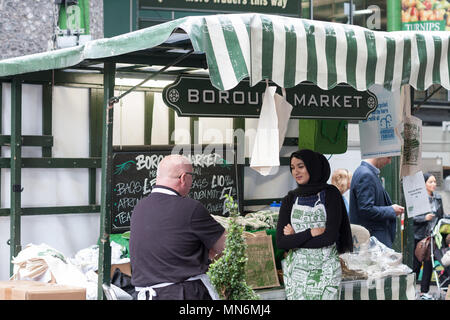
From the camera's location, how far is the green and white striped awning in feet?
16.2

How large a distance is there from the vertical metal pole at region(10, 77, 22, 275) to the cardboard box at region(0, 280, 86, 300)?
4.43 ft

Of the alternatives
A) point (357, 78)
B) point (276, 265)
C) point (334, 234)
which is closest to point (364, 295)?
point (276, 265)

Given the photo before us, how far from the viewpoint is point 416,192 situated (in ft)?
26.3

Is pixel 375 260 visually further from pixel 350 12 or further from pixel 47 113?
pixel 350 12

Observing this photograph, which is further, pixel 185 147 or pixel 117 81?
pixel 185 147

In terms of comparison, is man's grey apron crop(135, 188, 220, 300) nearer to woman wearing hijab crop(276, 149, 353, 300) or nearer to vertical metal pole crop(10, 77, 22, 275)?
woman wearing hijab crop(276, 149, 353, 300)

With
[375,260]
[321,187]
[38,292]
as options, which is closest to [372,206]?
[375,260]

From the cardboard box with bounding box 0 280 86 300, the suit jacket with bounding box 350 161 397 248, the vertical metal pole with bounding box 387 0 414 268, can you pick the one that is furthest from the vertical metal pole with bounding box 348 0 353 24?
the cardboard box with bounding box 0 280 86 300

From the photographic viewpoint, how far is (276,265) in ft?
25.9

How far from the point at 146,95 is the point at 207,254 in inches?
138

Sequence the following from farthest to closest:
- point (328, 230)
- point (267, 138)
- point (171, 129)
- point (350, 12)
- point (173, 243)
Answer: point (350, 12) → point (171, 129) → point (328, 230) → point (267, 138) → point (173, 243)

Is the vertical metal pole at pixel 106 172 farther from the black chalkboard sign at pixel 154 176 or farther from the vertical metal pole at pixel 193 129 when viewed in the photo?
the vertical metal pole at pixel 193 129

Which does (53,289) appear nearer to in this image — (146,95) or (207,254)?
(207,254)

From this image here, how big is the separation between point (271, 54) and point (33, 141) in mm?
3457
